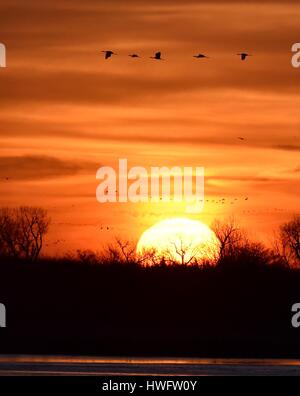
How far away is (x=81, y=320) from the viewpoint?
9575 cm

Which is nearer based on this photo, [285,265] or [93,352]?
[93,352]

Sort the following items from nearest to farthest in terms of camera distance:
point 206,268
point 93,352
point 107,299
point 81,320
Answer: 1. point 93,352
2. point 81,320
3. point 107,299
4. point 206,268

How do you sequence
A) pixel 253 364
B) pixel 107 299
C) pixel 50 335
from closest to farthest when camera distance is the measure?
pixel 253 364, pixel 50 335, pixel 107 299

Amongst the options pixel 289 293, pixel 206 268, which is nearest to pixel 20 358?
pixel 289 293

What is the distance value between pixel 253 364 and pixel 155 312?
2947cm

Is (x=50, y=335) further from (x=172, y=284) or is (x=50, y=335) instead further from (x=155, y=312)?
(x=172, y=284)

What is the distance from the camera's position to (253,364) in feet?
231

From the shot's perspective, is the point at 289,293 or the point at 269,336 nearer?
the point at 269,336
